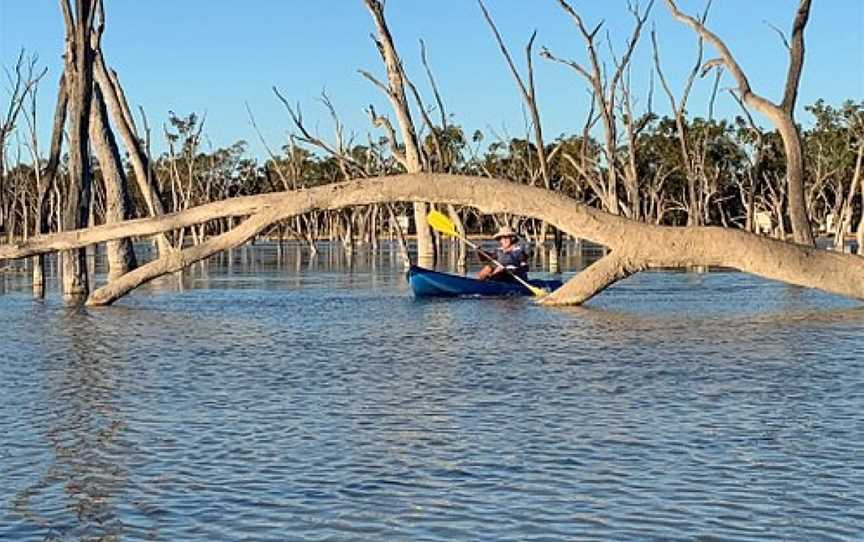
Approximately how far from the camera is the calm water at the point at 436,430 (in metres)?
8.29

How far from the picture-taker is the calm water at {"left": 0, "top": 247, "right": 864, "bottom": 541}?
8.29m

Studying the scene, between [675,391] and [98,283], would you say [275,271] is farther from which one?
[675,391]

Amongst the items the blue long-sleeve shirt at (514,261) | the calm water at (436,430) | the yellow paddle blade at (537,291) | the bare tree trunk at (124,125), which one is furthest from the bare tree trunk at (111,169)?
the calm water at (436,430)

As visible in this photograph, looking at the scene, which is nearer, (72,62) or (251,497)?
(251,497)

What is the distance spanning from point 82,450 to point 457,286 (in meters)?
17.7

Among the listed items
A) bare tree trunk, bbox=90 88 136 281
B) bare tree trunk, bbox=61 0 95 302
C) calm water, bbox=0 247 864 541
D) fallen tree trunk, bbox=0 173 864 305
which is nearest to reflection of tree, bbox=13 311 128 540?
calm water, bbox=0 247 864 541

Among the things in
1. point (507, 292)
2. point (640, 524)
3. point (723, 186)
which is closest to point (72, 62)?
point (507, 292)

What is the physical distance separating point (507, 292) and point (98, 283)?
12651 mm

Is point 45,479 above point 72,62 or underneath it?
underneath

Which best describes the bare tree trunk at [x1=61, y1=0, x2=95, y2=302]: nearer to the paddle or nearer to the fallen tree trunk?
the fallen tree trunk

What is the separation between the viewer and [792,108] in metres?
24.7

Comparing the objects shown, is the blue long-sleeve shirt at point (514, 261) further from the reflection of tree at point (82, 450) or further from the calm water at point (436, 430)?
the reflection of tree at point (82, 450)

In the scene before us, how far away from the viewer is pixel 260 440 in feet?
35.3

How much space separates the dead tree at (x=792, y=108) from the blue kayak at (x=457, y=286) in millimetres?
4789
